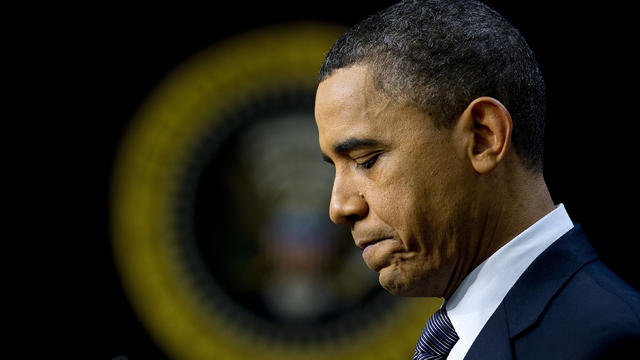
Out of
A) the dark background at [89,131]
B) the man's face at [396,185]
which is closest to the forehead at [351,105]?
the man's face at [396,185]

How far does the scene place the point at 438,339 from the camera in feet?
3.10

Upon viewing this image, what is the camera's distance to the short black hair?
886 millimetres

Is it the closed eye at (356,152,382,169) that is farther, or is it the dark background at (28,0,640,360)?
the dark background at (28,0,640,360)

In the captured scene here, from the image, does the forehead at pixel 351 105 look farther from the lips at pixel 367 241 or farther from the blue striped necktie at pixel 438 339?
the blue striped necktie at pixel 438 339

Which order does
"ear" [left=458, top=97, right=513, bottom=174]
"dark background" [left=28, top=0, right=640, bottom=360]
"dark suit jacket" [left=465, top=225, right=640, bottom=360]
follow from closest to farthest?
"dark suit jacket" [left=465, top=225, right=640, bottom=360] → "ear" [left=458, top=97, right=513, bottom=174] → "dark background" [left=28, top=0, right=640, bottom=360]

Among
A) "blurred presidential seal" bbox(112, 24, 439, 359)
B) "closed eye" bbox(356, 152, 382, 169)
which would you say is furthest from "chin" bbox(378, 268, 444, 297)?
"blurred presidential seal" bbox(112, 24, 439, 359)

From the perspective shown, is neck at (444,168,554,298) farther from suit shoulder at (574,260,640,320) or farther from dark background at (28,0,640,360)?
dark background at (28,0,640,360)

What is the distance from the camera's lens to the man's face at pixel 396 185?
88 centimetres

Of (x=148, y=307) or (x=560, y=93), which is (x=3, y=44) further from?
(x=560, y=93)

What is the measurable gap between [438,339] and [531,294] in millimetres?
150

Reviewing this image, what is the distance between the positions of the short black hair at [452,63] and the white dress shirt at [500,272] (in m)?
0.08

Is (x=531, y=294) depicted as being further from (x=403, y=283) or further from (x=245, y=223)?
(x=245, y=223)

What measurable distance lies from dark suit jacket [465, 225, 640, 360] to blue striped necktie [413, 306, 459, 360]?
0.08 meters

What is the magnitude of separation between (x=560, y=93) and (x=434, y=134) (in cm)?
132
